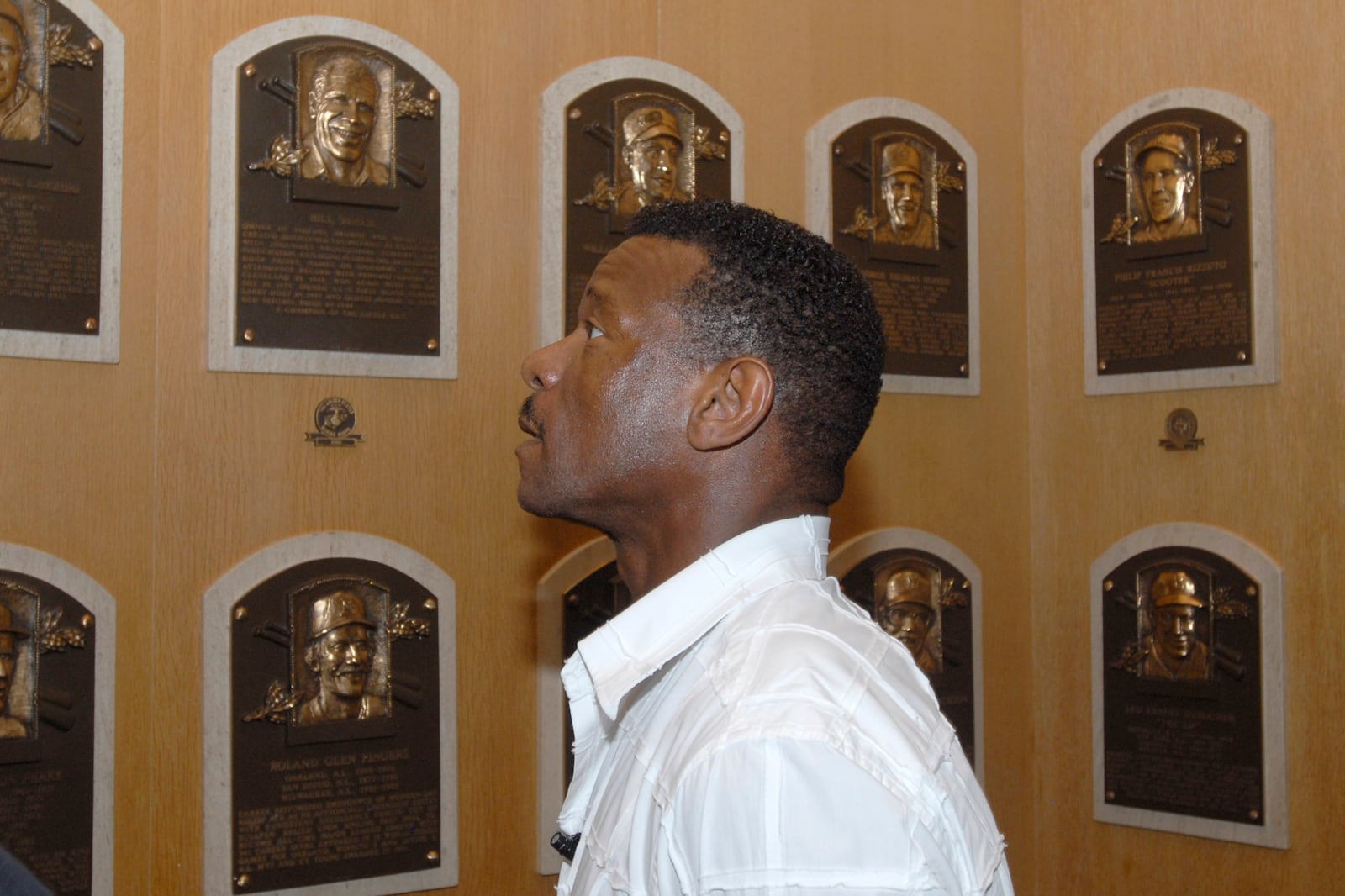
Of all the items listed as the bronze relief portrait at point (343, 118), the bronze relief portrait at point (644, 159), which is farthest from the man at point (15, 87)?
the bronze relief portrait at point (644, 159)

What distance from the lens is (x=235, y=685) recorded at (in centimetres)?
262

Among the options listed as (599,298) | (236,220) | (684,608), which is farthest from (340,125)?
(684,608)

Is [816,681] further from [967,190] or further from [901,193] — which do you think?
[967,190]

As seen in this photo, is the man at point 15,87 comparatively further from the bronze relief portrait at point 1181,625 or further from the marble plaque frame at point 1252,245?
the bronze relief portrait at point 1181,625

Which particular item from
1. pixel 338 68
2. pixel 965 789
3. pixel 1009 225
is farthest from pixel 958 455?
pixel 965 789

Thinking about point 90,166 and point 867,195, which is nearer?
point 90,166

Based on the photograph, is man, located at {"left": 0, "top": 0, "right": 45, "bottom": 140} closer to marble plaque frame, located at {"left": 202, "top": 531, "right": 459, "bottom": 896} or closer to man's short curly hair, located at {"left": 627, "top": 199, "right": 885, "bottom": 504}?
marble plaque frame, located at {"left": 202, "top": 531, "right": 459, "bottom": 896}

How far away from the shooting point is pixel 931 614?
137 inches

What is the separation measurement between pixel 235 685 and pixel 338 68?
127cm

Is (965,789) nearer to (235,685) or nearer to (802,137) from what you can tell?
(235,685)

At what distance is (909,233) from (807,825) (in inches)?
103

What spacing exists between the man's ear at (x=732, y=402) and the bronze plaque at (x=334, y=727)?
1.38 m

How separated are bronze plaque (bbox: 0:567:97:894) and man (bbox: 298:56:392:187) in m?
0.98

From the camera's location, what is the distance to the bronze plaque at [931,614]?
340 centimetres
